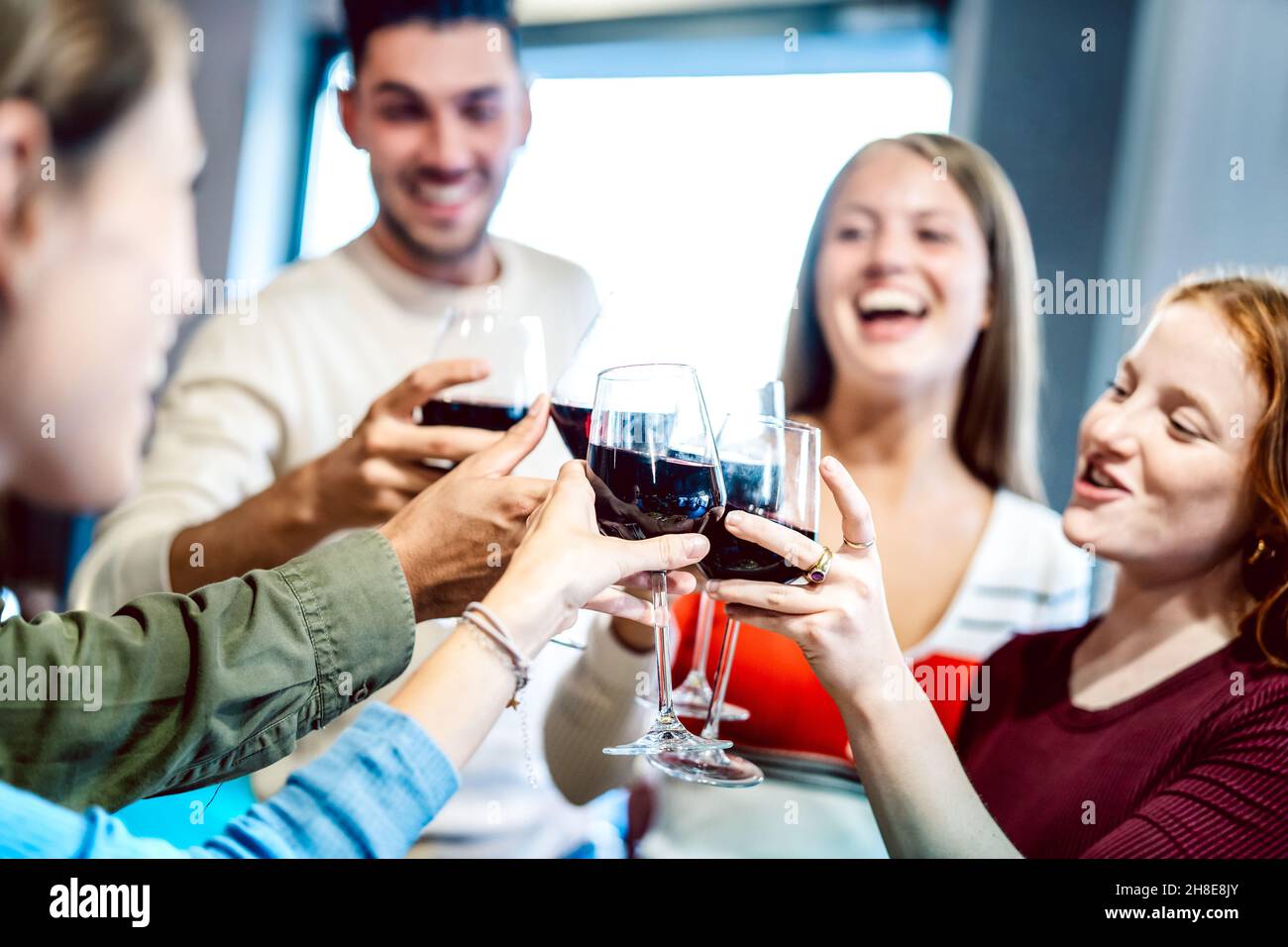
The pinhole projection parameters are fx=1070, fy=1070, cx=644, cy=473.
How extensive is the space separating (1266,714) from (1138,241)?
0.77 meters

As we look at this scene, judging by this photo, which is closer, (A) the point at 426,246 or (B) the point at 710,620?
(B) the point at 710,620

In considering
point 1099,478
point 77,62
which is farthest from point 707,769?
point 77,62

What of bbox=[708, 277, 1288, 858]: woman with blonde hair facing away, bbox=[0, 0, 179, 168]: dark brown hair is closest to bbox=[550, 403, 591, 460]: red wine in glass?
bbox=[708, 277, 1288, 858]: woman with blonde hair facing away

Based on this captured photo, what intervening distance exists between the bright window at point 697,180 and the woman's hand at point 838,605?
0.55 meters

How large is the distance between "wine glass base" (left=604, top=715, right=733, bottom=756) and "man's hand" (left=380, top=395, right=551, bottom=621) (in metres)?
0.25

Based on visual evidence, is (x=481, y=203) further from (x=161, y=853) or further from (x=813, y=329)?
(x=161, y=853)

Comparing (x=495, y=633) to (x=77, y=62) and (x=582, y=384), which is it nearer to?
(x=582, y=384)

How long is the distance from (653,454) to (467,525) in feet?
0.94

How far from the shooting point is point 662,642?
1017 mm

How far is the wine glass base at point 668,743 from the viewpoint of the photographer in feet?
3.25

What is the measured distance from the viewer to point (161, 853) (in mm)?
861

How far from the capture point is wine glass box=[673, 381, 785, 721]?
124 cm

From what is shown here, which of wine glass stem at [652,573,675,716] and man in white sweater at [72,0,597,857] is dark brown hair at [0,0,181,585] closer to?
man in white sweater at [72,0,597,857]
